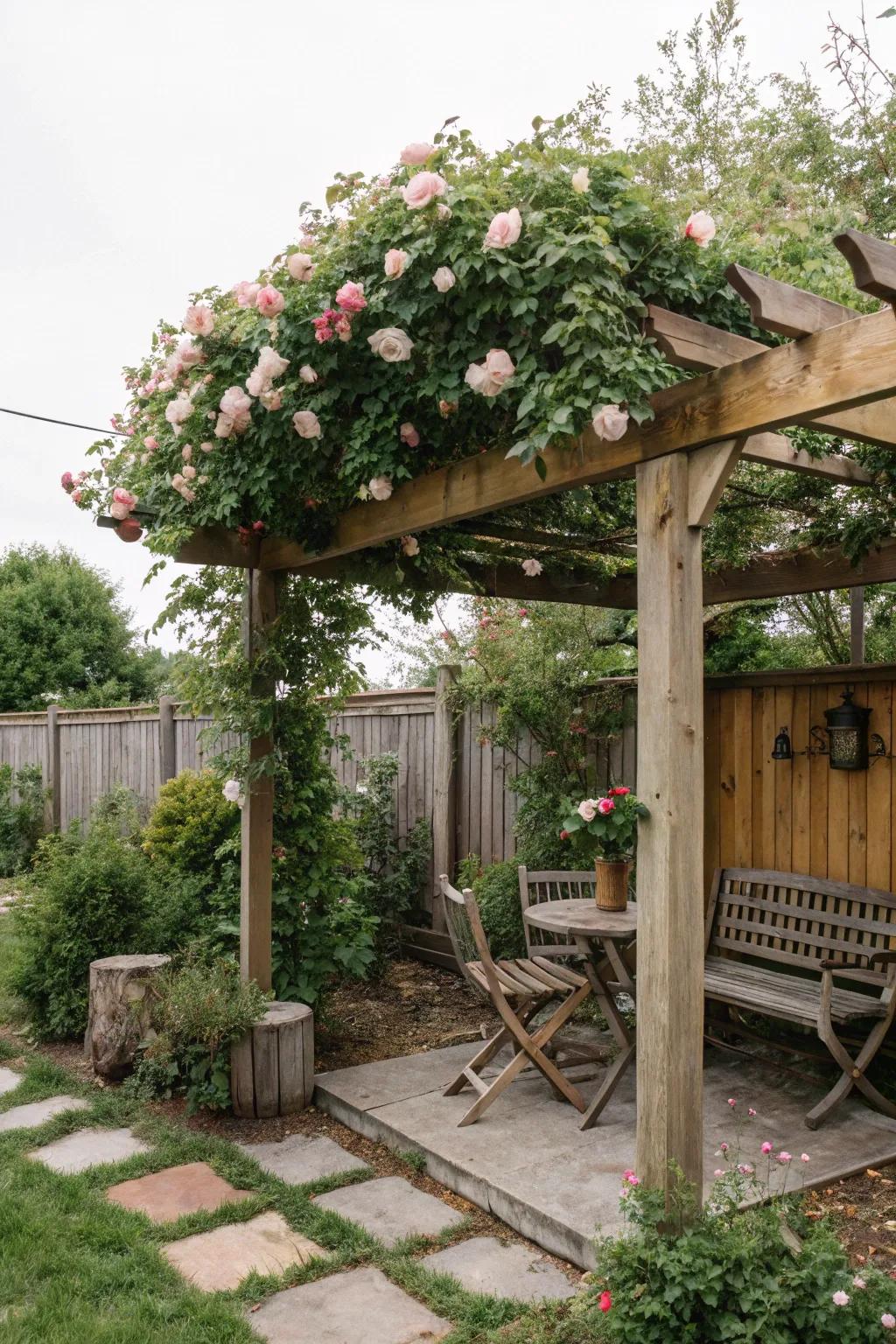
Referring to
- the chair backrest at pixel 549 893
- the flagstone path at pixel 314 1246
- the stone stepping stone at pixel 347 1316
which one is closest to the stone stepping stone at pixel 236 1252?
the flagstone path at pixel 314 1246

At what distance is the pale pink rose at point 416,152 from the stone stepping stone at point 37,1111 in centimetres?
372

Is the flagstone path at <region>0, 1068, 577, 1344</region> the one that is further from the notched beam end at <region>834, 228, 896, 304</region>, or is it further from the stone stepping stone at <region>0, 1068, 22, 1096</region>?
the notched beam end at <region>834, 228, 896, 304</region>

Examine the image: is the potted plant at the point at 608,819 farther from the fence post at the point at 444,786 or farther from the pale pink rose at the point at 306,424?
the fence post at the point at 444,786

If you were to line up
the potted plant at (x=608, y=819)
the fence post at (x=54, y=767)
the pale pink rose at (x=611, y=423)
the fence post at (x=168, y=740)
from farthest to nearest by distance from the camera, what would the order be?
the fence post at (x=54, y=767), the fence post at (x=168, y=740), the potted plant at (x=608, y=819), the pale pink rose at (x=611, y=423)

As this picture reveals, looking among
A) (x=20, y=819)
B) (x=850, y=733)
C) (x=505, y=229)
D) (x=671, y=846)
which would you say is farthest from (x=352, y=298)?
(x=20, y=819)

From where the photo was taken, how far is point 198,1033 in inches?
156

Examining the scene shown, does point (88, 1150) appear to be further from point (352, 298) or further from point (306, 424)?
point (352, 298)

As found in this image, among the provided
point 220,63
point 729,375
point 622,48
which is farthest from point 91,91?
point 729,375

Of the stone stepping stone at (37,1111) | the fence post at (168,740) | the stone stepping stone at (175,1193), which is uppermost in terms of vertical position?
the fence post at (168,740)

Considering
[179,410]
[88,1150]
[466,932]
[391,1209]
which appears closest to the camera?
[391,1209]

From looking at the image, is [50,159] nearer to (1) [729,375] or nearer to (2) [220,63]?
(2) [220,63]

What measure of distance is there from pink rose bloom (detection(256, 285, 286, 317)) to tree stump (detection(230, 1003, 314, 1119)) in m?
2.73

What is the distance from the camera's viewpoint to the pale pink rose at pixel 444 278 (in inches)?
103

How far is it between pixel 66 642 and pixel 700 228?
54.1ft
